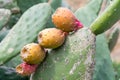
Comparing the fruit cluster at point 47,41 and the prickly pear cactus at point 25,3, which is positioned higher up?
the prickly pear cactus at point 25,3

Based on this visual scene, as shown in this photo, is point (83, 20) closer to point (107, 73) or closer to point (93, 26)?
point (107, 73)

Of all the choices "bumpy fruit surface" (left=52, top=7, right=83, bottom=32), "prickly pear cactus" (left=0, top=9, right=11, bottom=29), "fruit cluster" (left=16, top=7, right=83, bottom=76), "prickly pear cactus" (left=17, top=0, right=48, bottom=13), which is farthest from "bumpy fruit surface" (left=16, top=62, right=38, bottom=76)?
"prickly pear cactus" (left=17, top=0, right=48, bottom=13)

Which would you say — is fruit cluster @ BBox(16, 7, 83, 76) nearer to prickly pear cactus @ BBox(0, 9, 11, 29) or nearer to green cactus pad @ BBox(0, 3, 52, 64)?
green cactus pad @ BBox(0, 3, 52, 64)

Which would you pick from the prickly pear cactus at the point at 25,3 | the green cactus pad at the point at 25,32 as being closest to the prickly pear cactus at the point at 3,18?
the green cactus pad at the point at 25,32

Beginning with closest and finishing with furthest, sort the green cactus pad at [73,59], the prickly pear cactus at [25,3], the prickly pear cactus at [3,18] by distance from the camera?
the green cactus pad at [73,59], the prickly pear cactus at [3,18], the prickly pear cactus at [25,3]

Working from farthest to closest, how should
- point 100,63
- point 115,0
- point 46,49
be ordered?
point 100,63 → point 46,49 → point 115,0

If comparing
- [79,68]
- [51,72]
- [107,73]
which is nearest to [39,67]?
[51,72]

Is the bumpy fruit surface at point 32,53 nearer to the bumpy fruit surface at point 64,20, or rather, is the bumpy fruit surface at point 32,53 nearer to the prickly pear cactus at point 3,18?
the bumpy fruit surface at point 64,20
